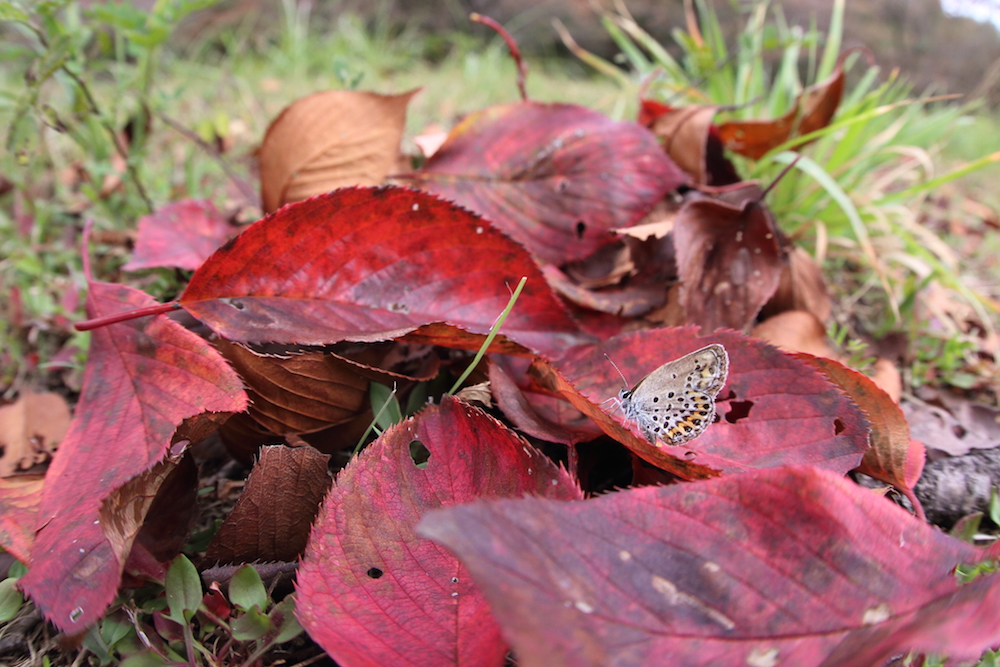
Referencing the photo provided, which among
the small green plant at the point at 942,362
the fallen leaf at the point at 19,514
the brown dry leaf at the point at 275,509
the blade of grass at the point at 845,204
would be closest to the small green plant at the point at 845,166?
the blade of grass at the point at 845,204

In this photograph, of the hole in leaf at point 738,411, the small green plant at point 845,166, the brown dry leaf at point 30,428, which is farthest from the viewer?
the small green plant at point 845,166

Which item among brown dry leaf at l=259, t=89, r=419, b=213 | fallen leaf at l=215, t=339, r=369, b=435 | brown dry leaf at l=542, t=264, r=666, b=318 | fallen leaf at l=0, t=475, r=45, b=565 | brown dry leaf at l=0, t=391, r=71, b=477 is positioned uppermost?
brown dry leaf at l=259, t=89, r=419, b=213

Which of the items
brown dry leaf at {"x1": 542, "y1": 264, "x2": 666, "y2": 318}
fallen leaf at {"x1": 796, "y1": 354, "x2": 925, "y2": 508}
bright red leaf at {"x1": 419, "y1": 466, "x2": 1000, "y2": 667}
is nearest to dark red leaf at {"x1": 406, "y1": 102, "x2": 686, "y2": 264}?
brown dry leaf at {"x1": 542, "y1": 264, "x2": 666, "y2": 318}

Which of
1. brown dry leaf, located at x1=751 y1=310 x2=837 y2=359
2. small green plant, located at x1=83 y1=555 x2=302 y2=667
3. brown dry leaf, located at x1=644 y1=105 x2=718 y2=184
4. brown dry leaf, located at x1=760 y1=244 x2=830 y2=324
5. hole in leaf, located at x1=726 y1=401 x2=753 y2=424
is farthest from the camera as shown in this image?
brown dry leaf, located at x1=644 y1=105 x2=718 y2=184

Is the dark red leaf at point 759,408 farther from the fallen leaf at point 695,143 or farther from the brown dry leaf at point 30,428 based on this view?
the brown dry leaf at point 30,428

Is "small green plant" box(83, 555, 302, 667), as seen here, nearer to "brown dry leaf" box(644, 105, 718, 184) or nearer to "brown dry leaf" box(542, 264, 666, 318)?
"brown dry leaf" box(542, 264, 666, 318)

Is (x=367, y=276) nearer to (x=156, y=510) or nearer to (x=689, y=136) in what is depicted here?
(x=156, y=510)
